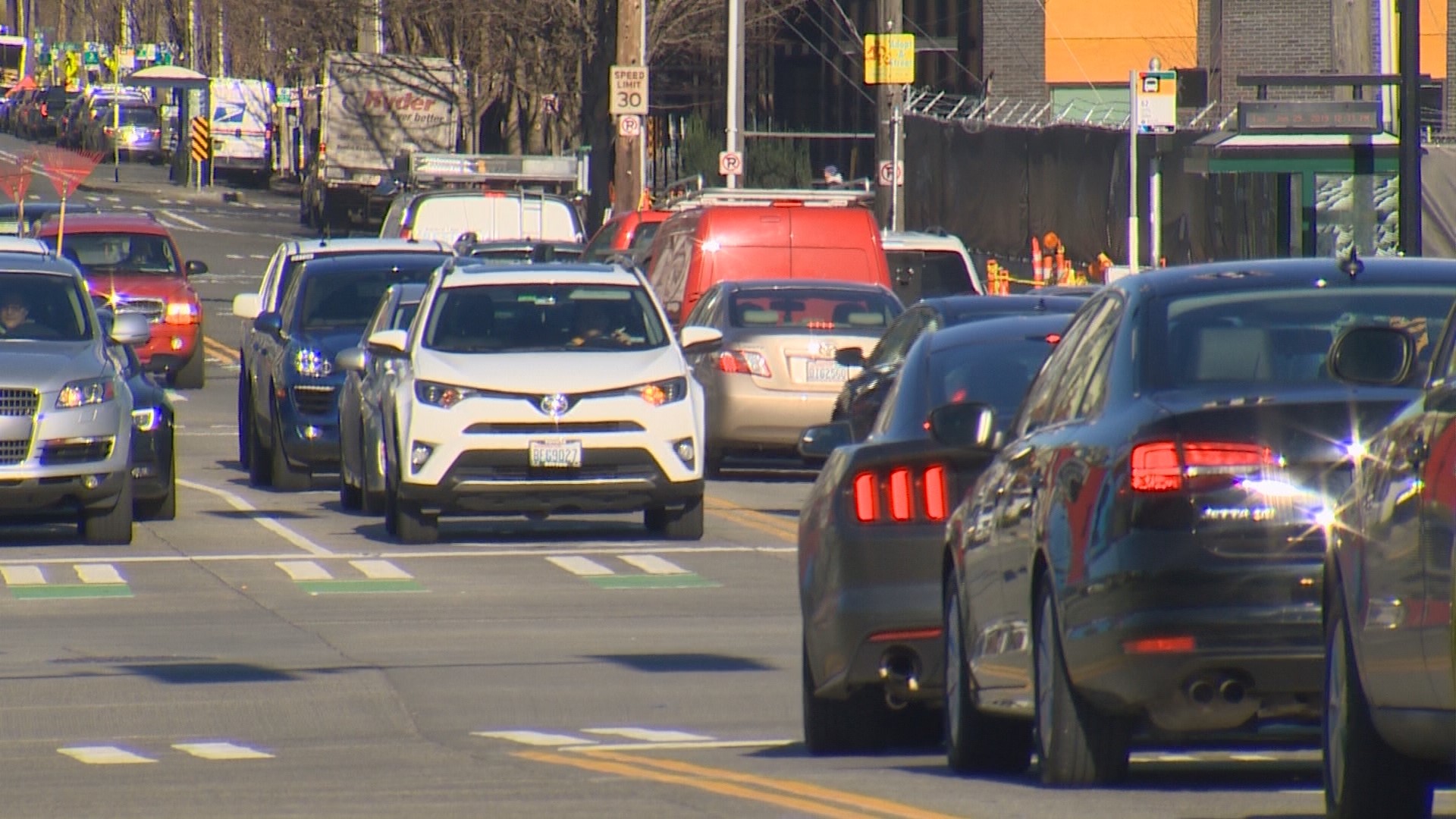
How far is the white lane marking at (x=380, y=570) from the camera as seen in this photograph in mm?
16641

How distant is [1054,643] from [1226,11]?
44879mm

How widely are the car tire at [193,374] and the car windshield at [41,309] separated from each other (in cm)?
1352

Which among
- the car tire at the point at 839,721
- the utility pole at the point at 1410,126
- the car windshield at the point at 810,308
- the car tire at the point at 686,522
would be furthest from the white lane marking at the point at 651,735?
the car windshield at the point at 810,308

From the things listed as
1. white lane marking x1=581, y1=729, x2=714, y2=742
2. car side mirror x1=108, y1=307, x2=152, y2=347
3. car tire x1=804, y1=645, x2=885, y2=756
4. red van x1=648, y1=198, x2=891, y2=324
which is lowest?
white lane marking x1=581, y1=729, x2=714, y2=742

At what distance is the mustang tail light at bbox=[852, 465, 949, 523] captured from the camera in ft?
31.9

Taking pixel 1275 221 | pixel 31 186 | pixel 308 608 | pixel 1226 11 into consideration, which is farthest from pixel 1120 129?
pixel 31 186

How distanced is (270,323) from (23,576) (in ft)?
17.8

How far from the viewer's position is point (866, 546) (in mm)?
9766

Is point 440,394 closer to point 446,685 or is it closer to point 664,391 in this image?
point 664,391

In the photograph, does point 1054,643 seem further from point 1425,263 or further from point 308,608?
point 308,608

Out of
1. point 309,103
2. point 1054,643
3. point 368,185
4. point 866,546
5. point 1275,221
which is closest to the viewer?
point 1054,643

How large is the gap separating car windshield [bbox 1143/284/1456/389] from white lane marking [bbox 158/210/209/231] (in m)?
57.8

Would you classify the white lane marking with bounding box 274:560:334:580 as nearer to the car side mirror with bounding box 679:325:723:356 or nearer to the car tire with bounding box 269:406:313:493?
the car side mirror with bounding box 679:325:723:356

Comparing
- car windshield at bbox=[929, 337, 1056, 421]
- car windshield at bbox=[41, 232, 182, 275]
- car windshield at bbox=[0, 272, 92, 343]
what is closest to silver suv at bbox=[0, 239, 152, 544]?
car windshield at bbox=[0, 272, 92, 343]
